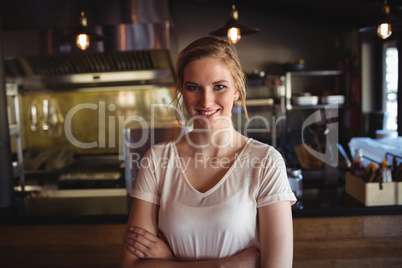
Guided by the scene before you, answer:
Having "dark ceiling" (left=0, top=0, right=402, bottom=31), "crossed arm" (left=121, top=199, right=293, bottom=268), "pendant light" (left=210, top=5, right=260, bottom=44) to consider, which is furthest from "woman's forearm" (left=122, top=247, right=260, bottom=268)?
"dark ceiling" (left=0, top=0, right=402, bottom=31)

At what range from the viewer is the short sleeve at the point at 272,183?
1233 millimetres

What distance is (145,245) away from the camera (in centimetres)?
129

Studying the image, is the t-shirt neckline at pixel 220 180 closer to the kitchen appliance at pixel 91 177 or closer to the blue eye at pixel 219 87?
the blue eye at pixel 219 87

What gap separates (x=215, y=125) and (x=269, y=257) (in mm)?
506

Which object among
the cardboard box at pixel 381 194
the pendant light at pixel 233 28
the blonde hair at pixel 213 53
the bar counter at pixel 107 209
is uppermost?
the pendant light at pixel 233 28

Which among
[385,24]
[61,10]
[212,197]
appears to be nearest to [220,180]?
[212,197]

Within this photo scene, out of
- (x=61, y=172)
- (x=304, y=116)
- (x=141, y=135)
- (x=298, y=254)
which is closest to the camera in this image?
(x=298, y=254)

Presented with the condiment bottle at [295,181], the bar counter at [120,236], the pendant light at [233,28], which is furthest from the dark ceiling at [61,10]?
the bar counter at [120,236]

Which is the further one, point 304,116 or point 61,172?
point 304,116

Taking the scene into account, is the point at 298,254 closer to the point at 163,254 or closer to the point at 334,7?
the point at 163,254

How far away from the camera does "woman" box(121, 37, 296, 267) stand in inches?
48.2

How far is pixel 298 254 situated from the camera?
220 centimetres

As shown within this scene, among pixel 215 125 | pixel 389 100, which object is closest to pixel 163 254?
pixel 215 125

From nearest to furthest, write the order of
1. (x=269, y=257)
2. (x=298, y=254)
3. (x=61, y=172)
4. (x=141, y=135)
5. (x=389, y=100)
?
(x=269, y=257) < (x=298, y=254) < (x=141, y=135) < (x=61, y=172) < (x=389, y=100)
